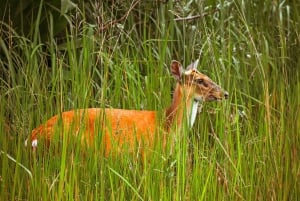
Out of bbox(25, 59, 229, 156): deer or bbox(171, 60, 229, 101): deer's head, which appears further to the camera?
bbox(171, 60, 229, 101): deer's head

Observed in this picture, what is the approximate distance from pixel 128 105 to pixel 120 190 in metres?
1.69

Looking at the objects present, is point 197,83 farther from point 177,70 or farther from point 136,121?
point 136,121

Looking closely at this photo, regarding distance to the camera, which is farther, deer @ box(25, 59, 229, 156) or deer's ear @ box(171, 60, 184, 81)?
deer's ear @ box(171, 60, 184, 81)

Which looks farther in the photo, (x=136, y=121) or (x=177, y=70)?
(x=177, y=70)

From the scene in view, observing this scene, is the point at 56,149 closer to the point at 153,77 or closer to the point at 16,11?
the point at 153,77

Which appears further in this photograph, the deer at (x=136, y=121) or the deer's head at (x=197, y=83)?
the deer's head at (x=197, y=83)

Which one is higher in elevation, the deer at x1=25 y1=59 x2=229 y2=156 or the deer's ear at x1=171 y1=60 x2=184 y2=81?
the deer's ear at x1=171 y1=60 x2=184 y2=81

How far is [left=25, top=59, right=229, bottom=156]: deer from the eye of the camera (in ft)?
15.3

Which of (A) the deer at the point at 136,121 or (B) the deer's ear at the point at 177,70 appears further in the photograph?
(B) the deer's ear at the point at 177,70

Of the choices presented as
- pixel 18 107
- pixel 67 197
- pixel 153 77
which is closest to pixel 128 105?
pixel 153 77

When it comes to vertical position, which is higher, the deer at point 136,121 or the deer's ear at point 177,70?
the deer's ear at point 177,70

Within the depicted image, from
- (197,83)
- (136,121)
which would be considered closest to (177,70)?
(197,83)

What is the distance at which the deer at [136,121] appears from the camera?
15.3 ft

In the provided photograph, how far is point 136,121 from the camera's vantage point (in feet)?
18.7
